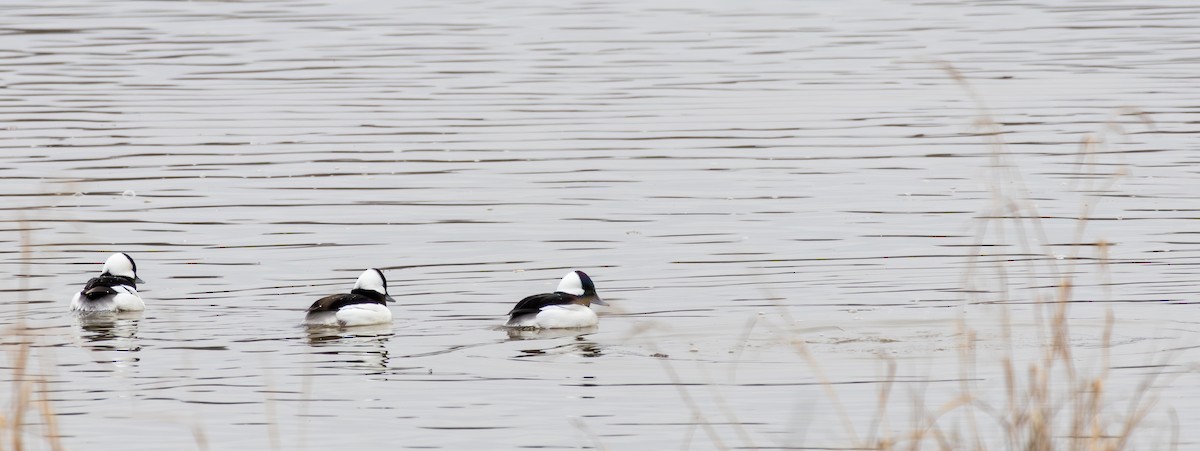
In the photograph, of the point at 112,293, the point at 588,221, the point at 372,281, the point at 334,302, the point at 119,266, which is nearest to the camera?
the point at 334,302

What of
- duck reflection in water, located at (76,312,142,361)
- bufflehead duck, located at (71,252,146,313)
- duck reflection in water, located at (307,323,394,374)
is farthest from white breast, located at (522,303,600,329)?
bufflehead duck, located at (71,252,146,313)

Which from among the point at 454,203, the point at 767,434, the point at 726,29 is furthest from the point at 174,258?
the point at 726,29

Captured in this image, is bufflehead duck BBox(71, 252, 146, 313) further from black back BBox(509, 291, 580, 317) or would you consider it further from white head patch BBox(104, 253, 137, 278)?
black back BBox(509, 291, 580, 317)

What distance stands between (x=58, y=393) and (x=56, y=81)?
20.9 metres

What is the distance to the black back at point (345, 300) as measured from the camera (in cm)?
1416

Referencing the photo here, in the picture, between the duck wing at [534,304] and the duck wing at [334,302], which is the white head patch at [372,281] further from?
the duck wing at [534,304]

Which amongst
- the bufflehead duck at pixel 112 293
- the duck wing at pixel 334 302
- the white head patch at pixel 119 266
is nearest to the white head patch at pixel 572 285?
the duck wing at pixel 334 302

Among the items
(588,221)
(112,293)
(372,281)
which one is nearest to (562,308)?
(372,281)

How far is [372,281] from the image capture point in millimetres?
14508

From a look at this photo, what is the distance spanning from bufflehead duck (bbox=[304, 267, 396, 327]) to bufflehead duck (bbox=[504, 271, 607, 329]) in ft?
3.06

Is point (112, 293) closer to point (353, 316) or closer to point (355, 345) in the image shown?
point (353, 316)

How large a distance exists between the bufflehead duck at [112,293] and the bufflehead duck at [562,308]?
2.79 m

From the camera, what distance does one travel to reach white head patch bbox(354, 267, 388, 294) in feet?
47.6

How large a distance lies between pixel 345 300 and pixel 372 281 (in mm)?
280
